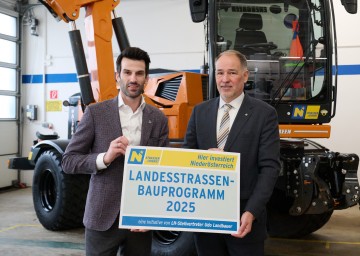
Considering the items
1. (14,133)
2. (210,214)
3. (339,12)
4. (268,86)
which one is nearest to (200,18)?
(268,86)

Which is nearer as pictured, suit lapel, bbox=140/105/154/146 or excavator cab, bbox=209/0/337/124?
suit lapel, bbox=140/105/154/146

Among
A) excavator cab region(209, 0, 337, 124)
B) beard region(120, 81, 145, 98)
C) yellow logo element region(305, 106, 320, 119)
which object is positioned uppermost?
excavator cab region(209, 0, 337, 124)

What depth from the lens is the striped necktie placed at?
2398mm

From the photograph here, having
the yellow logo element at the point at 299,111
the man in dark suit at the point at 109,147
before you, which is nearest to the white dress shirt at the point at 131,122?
the man in dark suit at the point at 109,147

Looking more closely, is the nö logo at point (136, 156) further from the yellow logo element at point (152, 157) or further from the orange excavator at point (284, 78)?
the orange excavator at point (284, 78)

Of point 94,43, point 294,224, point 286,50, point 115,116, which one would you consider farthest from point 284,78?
point 115,116

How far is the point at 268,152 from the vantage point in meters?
2.30

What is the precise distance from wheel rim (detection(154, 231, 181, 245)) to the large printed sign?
209cm

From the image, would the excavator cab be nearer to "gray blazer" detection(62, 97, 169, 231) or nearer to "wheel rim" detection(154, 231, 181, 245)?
"wheel rim" detection(154, 231, 181, 245)

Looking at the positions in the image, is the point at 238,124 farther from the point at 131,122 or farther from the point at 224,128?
the point at 131,122

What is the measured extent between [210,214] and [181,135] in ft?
8.30

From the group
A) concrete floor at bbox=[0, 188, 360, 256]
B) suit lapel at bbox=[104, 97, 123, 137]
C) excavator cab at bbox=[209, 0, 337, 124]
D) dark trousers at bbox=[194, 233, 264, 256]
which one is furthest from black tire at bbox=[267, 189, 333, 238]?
suit lapel at bbox=[104, 97, 123, 137]

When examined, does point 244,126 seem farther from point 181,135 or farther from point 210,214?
point 181,135

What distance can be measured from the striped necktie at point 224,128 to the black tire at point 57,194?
11.5ft
